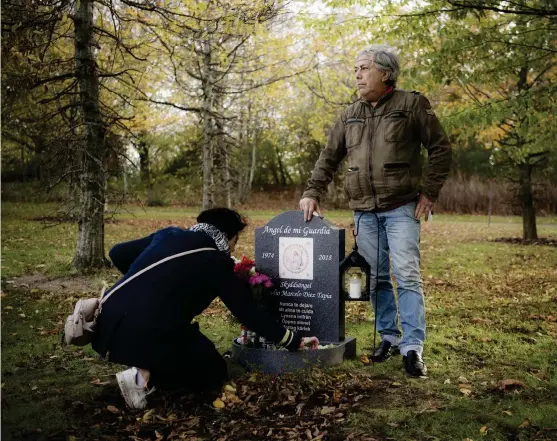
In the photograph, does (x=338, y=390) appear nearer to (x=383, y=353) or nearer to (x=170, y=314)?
(x=383, y=353)

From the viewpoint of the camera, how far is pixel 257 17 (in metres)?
6.84

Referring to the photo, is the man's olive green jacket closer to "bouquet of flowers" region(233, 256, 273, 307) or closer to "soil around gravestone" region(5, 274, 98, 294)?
Result: "bouquet of flowers" region(233, 256, 273, 307)

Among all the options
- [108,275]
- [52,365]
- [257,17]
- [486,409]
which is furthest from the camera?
[108,275]

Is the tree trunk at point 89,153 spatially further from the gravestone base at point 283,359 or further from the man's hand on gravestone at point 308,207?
the gravestone base at point 283,359

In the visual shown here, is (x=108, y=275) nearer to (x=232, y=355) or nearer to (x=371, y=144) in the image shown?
(x=232, y=355)

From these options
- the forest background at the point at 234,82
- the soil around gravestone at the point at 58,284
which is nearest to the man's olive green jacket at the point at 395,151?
the forest background at the point at 234,82

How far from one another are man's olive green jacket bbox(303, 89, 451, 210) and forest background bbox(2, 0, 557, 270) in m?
2.73

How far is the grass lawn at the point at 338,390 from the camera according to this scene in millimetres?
3211

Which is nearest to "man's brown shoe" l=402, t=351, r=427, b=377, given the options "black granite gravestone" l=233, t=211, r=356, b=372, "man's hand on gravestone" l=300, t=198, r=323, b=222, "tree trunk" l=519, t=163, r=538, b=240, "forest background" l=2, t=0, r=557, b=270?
"black granite gravestone" l=233, t=211, r=356, b=372

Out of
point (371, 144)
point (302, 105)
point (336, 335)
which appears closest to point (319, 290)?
point (336, 335)

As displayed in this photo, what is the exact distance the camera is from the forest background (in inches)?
296

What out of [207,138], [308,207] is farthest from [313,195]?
[207,138]

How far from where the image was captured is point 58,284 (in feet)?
25.7

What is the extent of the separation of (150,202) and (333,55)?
1336 centimetres
